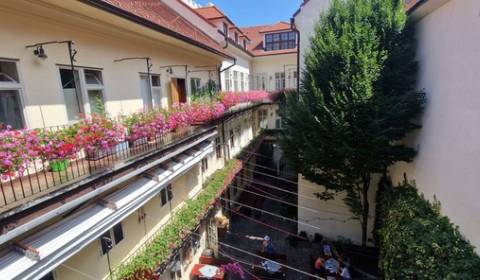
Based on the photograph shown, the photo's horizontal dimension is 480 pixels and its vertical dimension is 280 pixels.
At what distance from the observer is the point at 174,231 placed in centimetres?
791

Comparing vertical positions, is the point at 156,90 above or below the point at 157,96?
above

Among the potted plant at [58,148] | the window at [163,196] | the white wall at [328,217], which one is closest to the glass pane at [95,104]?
the potted plant at [58,148]

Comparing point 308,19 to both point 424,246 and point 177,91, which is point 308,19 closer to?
point 177,91

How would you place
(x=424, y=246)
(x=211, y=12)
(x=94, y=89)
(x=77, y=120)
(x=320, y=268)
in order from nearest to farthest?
1. (x=424, y=246)
2. (x=77, y=120)
3. (x=94, y=89)
4. (x=320, y=268)
5. (x=211, y=12)

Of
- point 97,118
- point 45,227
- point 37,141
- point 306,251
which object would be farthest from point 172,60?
point 306,251

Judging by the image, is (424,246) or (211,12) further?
(211,12)

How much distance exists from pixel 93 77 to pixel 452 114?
30.7 feet

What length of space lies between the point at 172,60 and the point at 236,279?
995 cm

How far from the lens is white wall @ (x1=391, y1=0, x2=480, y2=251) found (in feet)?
16.2

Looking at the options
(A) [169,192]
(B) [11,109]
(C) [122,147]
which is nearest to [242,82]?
(A) [169,192]

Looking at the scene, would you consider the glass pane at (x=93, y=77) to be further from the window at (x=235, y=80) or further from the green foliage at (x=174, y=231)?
the window at (x=235, y=80)

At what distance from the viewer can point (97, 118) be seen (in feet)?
16.8

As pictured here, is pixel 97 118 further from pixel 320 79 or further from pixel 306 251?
pixel 306 251

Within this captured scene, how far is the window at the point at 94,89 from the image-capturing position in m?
6.03
